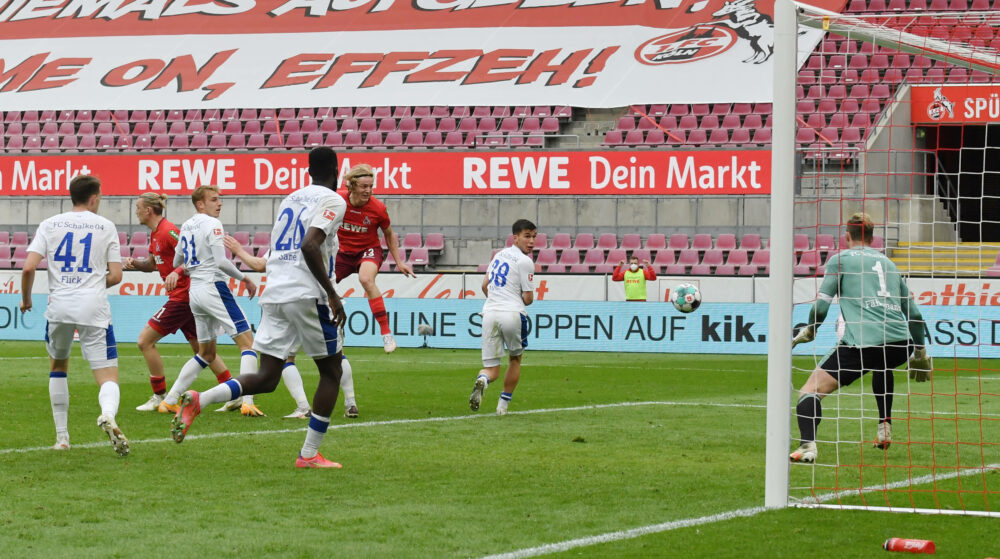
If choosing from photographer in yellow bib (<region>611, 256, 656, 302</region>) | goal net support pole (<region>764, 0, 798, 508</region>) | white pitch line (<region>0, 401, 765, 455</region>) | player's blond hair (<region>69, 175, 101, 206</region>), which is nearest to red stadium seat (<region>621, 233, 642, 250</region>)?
photographer in yellow bib (<region>611, 256, 656, 302</region>)

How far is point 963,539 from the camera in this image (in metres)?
6.01

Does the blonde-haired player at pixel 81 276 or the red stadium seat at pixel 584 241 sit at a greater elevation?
the red stadium seat at pixel 584 241

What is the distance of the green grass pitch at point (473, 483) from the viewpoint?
229 inches

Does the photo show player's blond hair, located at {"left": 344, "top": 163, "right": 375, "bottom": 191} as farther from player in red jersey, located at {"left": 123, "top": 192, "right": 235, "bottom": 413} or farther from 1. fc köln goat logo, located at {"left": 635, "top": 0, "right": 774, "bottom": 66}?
1. fc köln goat logo, located at {"left": 635, "top": 0, "right": 774, "bottom": 66}

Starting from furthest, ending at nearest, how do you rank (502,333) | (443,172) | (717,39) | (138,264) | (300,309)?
(717,39), (443,172), (502,333), (138,264), (300,309)

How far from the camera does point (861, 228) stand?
29.6ft

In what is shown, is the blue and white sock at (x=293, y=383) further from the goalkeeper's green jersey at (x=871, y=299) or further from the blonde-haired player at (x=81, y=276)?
the goalkeeper's green jersey at (x=871, y=299)

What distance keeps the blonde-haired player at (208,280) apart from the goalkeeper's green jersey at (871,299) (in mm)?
5010

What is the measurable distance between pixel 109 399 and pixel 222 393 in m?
1.15

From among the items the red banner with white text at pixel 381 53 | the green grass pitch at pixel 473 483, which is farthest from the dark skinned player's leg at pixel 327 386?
the red banner with white text at pixel 381 53

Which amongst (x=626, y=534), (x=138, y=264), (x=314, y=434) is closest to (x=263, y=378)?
(x=314, y=434)

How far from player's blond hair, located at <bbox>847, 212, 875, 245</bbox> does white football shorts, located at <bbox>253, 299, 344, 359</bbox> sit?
3.57 metres

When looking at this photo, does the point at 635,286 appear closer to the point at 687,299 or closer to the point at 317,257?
the point at 687,299

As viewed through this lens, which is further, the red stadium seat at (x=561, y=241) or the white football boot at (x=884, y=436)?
the red stadium seat at (x=561, y=241)
